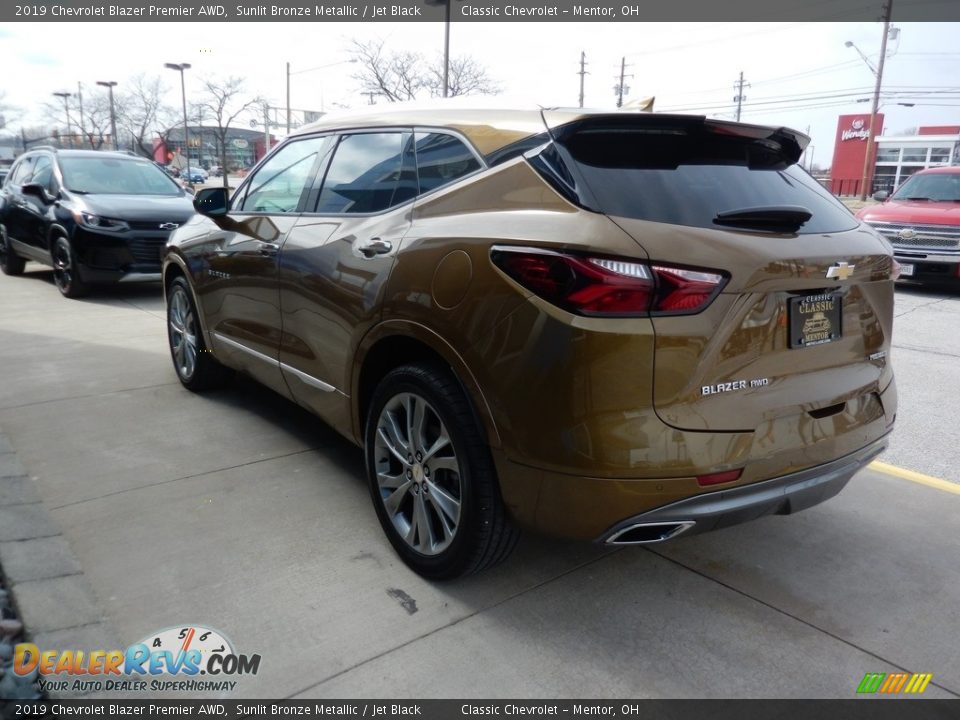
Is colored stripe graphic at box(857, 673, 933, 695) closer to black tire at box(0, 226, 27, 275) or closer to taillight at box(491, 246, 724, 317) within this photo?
taillight at box(491, 246, 724, 317)

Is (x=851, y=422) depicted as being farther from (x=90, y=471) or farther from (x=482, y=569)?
(x=90, y=471)

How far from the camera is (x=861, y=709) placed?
2.31 m

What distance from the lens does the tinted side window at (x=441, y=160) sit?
286 centimetres

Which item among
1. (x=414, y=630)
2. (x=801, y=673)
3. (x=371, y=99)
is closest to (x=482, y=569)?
(x=414, y=630)

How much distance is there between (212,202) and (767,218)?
3322 millimetres

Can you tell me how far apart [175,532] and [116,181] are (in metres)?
8.18

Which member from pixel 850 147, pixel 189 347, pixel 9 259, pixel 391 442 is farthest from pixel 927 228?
pixel 850 147

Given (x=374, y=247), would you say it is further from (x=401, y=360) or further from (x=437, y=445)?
(x=437, y=445)

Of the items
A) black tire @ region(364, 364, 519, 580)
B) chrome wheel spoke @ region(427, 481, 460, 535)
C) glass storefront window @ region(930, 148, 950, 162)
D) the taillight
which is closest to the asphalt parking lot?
black tire @ region(364, 364, 519, 580)

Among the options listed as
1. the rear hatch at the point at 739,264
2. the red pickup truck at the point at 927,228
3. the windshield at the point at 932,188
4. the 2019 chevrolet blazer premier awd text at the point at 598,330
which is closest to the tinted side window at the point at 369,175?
the 2019 chevrolet blazer premier awd text at the point at 598,330

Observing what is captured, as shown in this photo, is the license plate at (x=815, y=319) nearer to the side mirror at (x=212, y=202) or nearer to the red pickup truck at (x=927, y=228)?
the side mirror at (x=212, y=202)

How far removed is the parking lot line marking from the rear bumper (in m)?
1.72

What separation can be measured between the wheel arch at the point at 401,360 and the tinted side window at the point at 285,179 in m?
1.13

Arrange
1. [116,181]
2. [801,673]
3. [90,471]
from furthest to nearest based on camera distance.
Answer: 1. [116,181]
2. [90,471]
3. [801,673]
